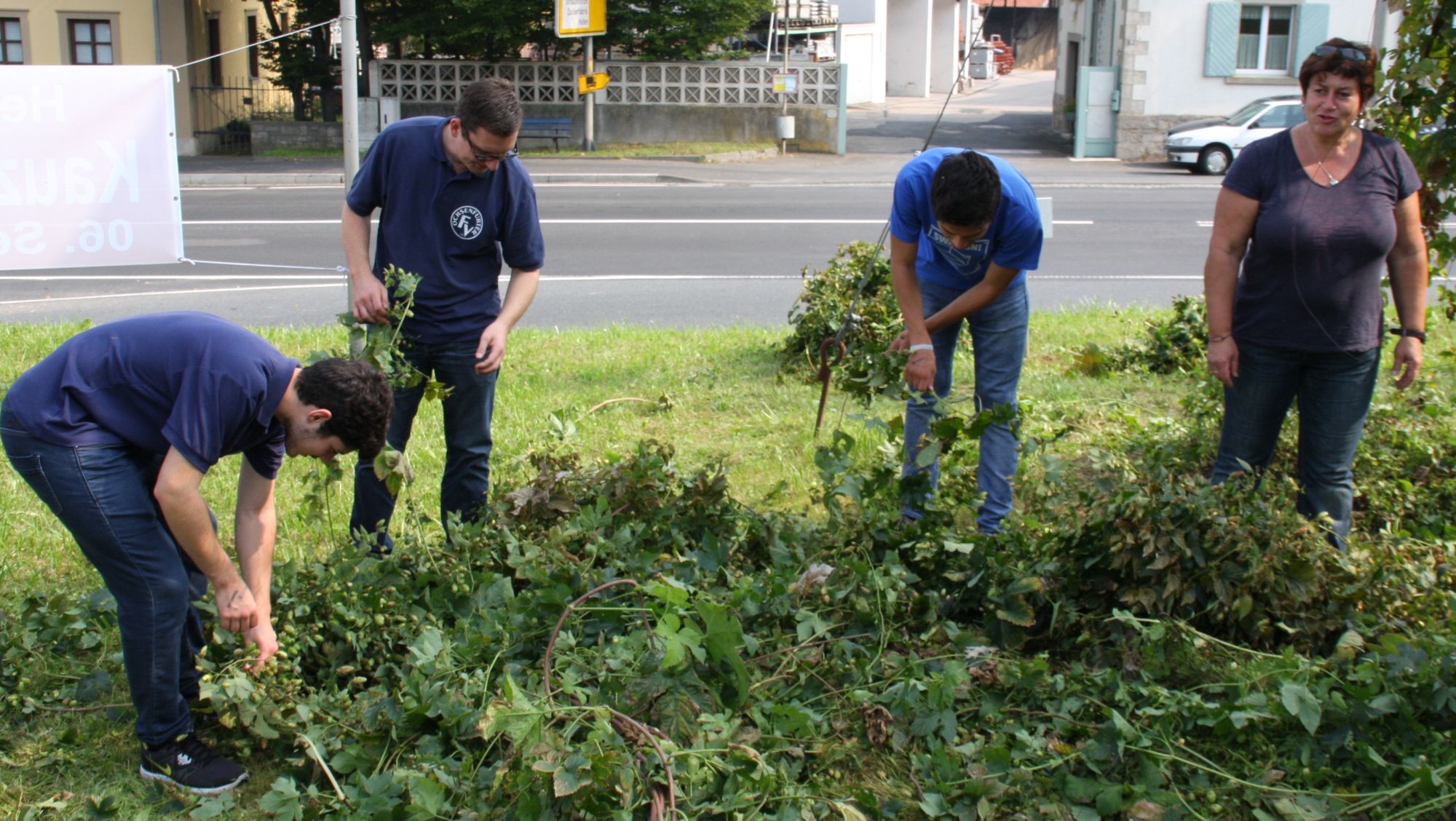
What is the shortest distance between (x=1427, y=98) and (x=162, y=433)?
3957 mm

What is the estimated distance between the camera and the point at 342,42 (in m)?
6.55

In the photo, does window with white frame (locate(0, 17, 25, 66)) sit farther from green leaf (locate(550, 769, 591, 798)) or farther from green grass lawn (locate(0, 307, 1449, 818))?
green leaf (locate(550, 769, 591, 798))

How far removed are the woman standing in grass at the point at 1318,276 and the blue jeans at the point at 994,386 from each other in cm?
72

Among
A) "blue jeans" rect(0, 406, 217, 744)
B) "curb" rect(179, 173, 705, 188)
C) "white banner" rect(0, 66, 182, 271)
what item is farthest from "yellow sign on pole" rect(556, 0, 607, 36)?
"blue jeans" rect(0, 406, 217, 744)

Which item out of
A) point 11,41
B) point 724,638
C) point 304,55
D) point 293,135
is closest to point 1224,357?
point 724,638

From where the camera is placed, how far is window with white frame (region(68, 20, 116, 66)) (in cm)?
2553

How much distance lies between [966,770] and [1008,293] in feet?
6.39

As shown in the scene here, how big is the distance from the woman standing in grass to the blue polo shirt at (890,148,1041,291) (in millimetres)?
615

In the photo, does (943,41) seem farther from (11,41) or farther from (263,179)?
(263,179)

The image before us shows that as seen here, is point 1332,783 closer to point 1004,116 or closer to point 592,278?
point 592,278

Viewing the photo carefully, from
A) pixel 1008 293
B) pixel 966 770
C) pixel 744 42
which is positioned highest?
pixel 744 42

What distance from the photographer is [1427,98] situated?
4105mm

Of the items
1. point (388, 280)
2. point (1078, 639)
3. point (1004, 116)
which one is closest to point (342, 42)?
point (388, 280)

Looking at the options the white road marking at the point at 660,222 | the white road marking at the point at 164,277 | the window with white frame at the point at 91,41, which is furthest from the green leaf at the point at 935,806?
the window with white frame at the point at 91,41
